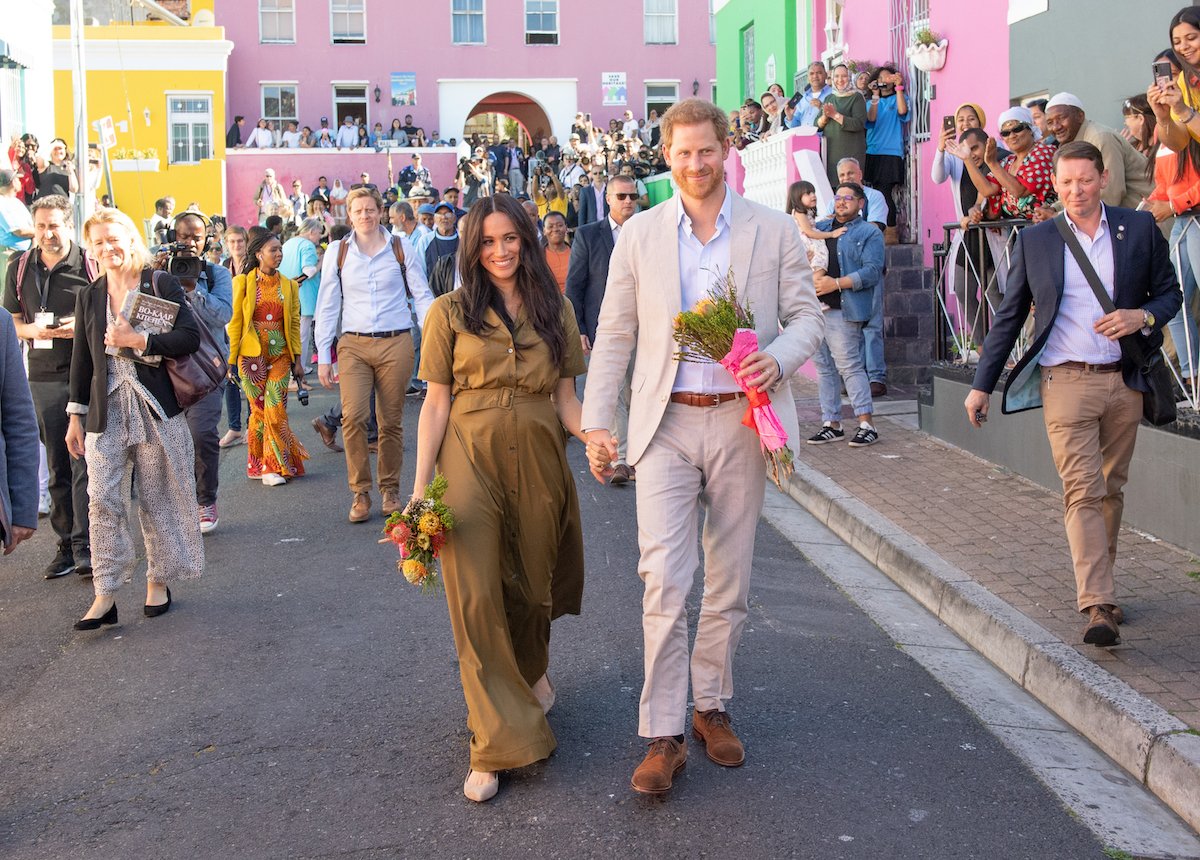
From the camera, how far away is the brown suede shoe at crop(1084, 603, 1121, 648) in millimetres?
5469

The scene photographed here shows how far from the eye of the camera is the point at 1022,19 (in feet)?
44.3

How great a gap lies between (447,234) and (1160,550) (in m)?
9.08

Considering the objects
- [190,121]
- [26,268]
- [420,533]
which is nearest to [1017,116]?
[26,268]

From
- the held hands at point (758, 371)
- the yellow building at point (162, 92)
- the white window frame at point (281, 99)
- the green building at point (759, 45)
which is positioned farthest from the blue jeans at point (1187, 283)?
the white window frame at point (281, 99)

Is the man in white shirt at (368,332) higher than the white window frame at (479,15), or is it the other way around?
the white window frame at (479,15)

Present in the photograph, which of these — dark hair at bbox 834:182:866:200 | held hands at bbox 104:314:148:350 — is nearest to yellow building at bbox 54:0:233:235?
dark hair at bbox 834:182:866:200

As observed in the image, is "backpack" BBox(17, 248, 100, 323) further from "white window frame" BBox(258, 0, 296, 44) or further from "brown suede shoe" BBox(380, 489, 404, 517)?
"white window frame" BBox(258, 0, 296, 44)

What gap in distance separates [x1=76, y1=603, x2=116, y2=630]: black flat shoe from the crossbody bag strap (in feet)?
15.5

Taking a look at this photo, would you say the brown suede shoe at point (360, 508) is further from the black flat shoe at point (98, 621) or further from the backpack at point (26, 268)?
the black flat shoe at point (98, 621)


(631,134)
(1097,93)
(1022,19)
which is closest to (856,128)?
(1022,19)

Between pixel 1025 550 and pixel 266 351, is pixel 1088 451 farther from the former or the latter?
pixel 266 351

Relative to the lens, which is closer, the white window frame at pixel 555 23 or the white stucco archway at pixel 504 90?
the white stucco archway at pixel 504 90

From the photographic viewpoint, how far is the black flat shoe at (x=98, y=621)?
6.59 metres

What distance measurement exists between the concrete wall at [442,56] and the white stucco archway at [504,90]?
0.24 feet
